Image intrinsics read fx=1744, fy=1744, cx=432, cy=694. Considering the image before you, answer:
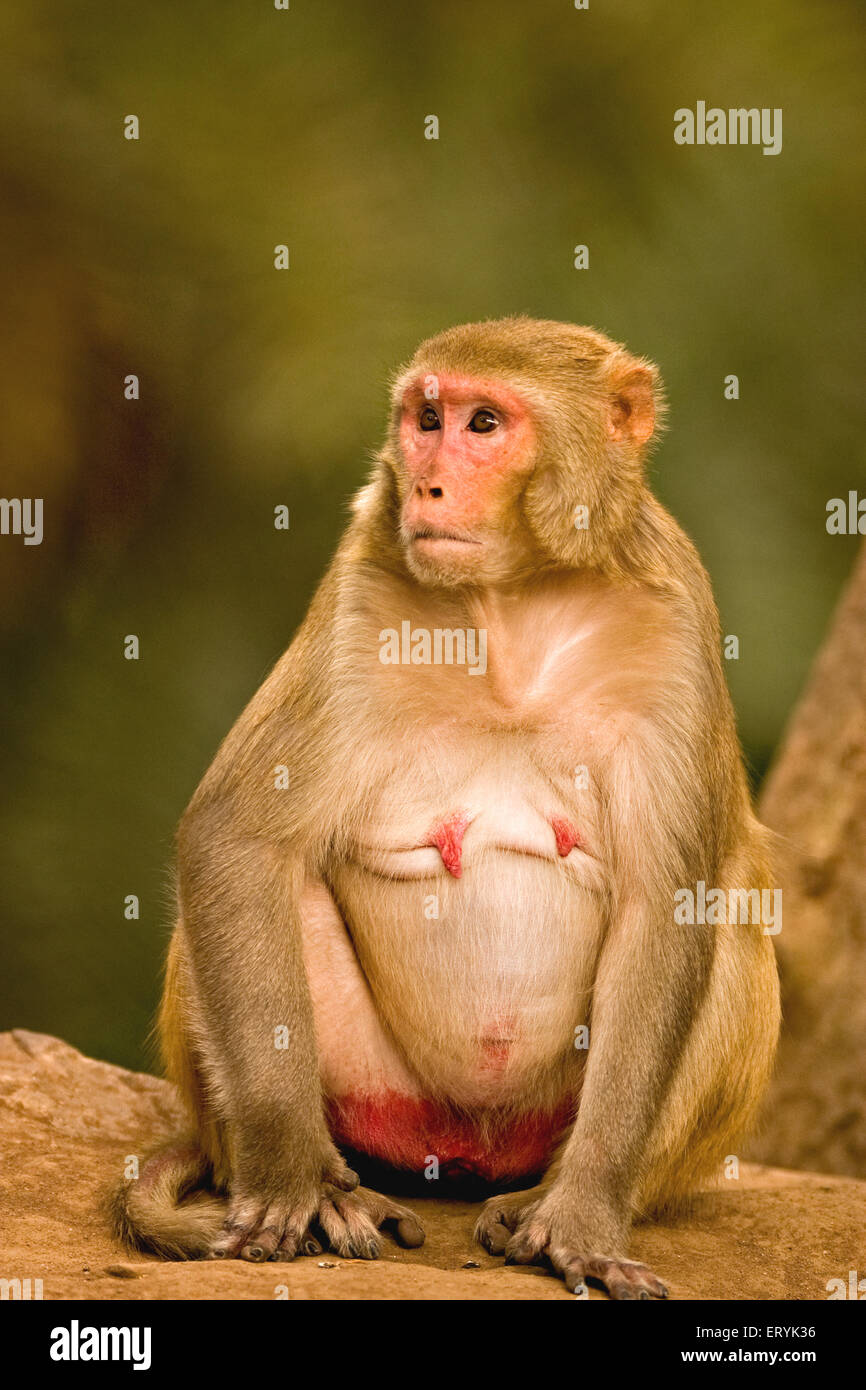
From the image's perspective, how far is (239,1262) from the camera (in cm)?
387

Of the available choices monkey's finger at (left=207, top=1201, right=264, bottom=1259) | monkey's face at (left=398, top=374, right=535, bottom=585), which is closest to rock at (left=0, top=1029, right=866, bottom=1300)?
monkey's finger at (left=207, top=1201, right=264, bottom=1259)

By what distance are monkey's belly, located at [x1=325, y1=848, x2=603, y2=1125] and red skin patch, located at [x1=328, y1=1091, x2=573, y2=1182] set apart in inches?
6.7

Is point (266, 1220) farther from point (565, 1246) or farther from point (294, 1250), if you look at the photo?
point (565, 1246)

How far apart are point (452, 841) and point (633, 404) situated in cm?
117

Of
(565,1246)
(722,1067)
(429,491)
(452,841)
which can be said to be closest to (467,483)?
(429,491)

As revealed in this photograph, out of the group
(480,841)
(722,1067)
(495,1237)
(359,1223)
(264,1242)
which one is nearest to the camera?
(264,1242)

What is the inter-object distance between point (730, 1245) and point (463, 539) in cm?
196

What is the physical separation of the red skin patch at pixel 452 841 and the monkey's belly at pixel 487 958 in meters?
0.04

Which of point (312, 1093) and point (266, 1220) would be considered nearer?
point (266, 1220)

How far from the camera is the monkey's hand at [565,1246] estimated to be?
3889mm

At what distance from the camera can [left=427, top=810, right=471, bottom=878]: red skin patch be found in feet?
14.0

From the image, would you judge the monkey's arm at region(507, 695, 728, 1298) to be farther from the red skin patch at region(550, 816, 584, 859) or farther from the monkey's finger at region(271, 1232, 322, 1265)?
the monkey's finger at region(271, 1232, 322, 1265)

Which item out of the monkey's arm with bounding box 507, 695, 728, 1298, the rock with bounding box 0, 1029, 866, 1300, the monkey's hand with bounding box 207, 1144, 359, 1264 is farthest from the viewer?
the monkey's arm with bounding box 507, 695, 728, 1298

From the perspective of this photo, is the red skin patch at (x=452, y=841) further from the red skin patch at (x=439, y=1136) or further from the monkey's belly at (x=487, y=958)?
the red skin patch at (x=439, y=1136)
